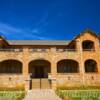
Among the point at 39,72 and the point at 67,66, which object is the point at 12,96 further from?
the point at 67,66

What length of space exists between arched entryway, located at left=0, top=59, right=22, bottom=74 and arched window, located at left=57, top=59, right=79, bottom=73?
25.0 ft

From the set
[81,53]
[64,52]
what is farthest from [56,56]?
[81,53]

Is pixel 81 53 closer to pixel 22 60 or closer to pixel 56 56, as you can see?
pixel 56 56

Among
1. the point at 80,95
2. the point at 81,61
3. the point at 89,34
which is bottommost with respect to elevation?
the point at 80,95

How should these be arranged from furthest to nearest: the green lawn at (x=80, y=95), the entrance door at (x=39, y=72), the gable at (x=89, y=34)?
the entrance door at (x=39, y=72), the gable at (x=89, y=34), the green lawn at (x=80, y=95)

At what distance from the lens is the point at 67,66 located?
41.2 m

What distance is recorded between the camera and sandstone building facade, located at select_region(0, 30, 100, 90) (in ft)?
118

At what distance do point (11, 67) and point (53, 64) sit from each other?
8487 mm

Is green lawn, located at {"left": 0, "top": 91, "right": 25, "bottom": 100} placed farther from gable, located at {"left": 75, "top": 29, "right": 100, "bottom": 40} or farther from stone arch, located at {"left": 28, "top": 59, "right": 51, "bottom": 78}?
gable, located at {"left": 75, "top": 29, "right": 100, "bottom": 40}

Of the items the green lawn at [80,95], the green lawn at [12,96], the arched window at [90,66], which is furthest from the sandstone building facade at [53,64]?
the green lawn at [80,95]

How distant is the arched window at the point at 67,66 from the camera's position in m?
40.9

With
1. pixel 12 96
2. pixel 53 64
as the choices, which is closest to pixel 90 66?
pixel 53 64

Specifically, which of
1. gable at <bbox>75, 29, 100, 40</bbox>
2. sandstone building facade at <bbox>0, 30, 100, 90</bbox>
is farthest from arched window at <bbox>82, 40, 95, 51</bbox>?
gable at <bbox>75, 29, 100, 40</bbox>

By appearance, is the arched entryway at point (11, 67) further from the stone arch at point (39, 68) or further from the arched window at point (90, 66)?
the arched window at point (90, 66)
